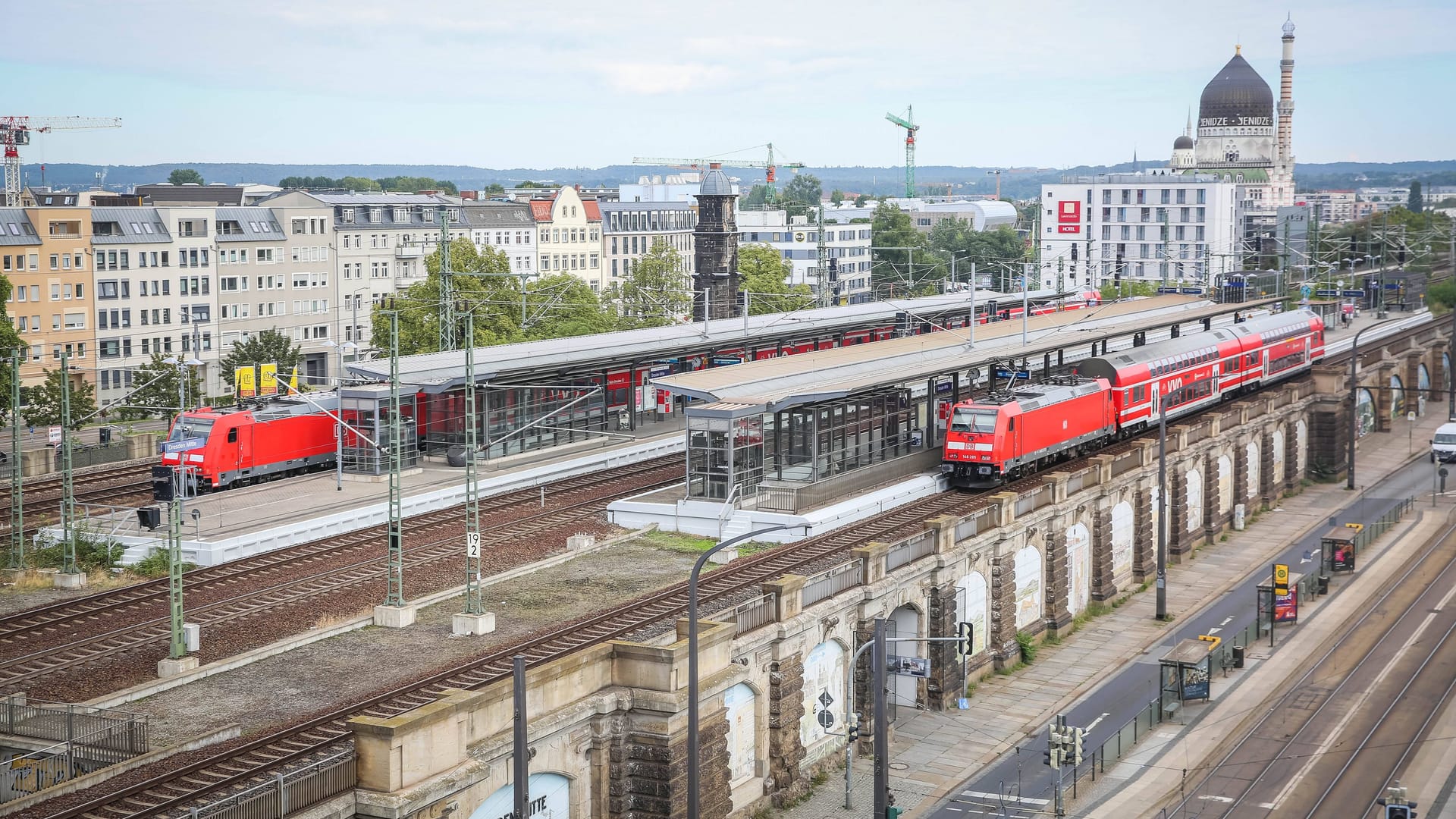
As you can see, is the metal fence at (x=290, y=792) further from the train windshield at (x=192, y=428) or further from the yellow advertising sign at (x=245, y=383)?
the yellow advertising sign at (x=245, y=383)

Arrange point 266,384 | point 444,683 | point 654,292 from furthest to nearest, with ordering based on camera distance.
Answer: point 654,292 < point 266,384 < point 444,683

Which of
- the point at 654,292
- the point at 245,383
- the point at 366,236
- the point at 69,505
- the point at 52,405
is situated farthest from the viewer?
the point at 366,236

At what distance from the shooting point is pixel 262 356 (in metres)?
88.5

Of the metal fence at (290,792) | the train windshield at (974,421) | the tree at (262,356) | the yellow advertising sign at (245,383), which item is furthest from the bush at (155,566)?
the tree at (262,356)

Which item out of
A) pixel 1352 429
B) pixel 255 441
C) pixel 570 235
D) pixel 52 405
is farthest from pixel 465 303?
pixel 570 235

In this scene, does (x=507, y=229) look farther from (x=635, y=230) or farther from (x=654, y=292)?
(x=654, y=292)

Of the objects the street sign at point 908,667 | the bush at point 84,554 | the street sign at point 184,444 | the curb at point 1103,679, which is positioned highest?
the street sign at point 184,444

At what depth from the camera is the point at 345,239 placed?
12256 centimetres

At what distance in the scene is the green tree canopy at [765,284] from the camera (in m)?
122

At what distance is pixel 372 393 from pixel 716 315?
61416 millimetres

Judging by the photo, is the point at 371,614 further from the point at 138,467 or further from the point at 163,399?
the point at 163,399

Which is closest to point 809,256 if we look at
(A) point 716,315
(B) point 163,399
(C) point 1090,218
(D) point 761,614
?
(C) point 1090,218

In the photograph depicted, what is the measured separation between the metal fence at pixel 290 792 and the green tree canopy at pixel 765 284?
9308 cm

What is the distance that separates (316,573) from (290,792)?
2001cm
